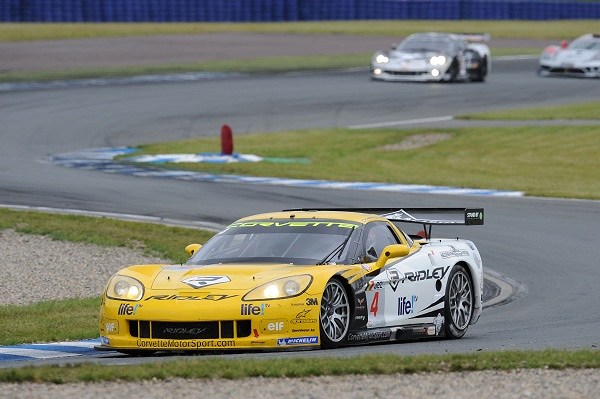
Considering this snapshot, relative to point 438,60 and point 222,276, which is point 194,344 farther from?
point 438,60

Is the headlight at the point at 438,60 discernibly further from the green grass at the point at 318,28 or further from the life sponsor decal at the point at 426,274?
the life sponsor decal at the point at 426,274

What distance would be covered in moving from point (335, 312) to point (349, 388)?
2475 millimetres

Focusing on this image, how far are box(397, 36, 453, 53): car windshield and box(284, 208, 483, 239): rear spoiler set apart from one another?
1158 inches

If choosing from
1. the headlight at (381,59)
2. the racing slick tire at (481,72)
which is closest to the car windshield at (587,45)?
Answer: the racing slick tire at (481,72)

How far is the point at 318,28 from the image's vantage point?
61250mm

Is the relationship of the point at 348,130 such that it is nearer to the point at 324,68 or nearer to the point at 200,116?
the point at 200,116

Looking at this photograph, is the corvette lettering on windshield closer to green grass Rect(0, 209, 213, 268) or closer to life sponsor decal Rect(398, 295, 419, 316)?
life sponsor decal Rect(398, 295, 419, 316)

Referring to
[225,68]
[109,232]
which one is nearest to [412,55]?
[225,68]

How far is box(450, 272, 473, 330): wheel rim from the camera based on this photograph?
12.5 meters

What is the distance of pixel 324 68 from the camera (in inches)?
1820

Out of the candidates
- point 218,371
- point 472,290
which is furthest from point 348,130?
point 218,371

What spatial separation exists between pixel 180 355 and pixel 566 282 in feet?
21.4

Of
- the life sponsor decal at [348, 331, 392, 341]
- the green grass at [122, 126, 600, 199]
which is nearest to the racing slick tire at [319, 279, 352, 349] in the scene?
the life sponsor decal at [348, 331, 392, 341]

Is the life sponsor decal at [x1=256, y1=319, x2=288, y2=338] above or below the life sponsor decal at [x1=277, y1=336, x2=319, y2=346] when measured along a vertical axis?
above
